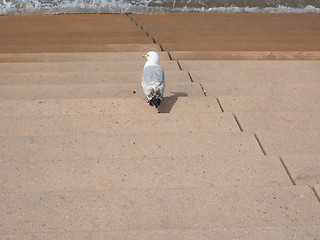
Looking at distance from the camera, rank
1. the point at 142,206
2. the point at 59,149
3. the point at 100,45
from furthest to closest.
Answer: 1. the point at 100,45
2. the point at 59,149
3. the point at 142,206

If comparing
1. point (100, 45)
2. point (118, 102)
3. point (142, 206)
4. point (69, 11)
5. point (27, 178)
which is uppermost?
point (142, 206)

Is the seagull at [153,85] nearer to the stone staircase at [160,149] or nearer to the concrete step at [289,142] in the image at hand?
the stone staircase at [160,149]

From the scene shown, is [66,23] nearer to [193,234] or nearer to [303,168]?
[303,168]

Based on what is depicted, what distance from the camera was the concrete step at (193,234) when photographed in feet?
5.83

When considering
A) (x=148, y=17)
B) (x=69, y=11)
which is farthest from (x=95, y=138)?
(x=69, y=11)

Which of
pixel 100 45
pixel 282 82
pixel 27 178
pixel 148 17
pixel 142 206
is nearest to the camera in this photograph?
pixel 142 206

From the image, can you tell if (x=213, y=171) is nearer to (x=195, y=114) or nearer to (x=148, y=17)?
(x=195, y=114)

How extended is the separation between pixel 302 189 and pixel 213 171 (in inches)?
16.7

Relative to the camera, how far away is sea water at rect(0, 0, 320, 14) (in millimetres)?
7379

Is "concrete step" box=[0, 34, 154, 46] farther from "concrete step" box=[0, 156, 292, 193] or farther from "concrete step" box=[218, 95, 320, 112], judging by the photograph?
"concrete step" box=[0, 156, 292, 193]

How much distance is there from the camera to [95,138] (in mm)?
2637

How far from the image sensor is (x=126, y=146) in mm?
2590

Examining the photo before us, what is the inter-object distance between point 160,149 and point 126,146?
19 cm

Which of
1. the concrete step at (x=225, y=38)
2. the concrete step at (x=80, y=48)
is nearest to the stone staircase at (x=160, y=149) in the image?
the concrete step at (x=80, y=48)
